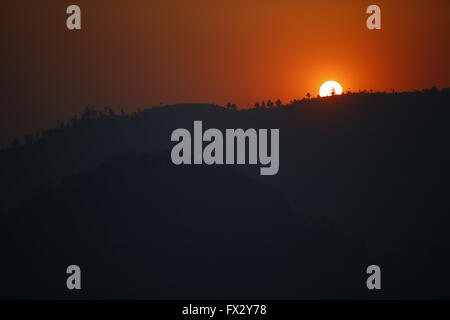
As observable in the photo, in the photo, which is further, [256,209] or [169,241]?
[256,209]

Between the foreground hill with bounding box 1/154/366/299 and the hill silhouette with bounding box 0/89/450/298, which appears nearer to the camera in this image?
the foreground hill with bounding box 1/154/366/299

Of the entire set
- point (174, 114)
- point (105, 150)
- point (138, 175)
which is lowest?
point (138, 175)

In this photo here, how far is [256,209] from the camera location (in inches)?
901

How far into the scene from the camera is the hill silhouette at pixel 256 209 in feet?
65.6

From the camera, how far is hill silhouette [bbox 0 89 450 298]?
65.6ft

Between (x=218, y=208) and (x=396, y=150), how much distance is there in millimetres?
9869

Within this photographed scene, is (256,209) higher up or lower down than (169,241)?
higher up

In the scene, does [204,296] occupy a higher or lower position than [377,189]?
lower

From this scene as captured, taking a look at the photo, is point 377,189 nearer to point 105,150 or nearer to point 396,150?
point 396,150

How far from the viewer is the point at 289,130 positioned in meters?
28.0

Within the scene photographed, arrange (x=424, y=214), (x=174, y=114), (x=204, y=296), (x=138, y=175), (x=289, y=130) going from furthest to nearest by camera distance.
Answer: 1. (x=174, y=114)
2. (x=289, y=130)
3. (x=138, y=175)
4. (x=424, y=214)
5. (x=204, y=296)

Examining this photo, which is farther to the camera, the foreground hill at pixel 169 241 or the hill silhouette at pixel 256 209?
the hill silhouette at pixel 256 209

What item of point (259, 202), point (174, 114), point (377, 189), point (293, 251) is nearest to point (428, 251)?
point (377, 189)

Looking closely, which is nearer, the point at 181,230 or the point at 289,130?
the point at 181,230
